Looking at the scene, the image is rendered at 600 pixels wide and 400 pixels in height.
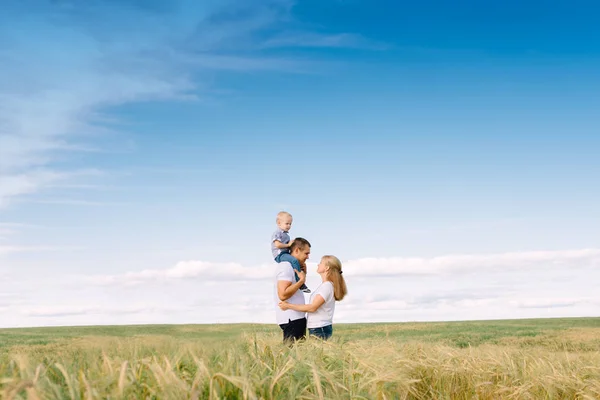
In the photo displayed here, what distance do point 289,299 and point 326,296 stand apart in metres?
→ 0.55

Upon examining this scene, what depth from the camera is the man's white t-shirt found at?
322 inches

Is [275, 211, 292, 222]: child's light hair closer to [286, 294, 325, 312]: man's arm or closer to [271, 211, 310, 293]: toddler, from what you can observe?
[271, 211, 310, 293]: toddler

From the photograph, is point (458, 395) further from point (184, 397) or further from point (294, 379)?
point (184, 397)

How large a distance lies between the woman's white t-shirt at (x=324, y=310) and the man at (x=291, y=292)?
167 millimetres

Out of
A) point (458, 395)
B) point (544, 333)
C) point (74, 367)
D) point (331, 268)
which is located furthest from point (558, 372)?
point (544, 333)

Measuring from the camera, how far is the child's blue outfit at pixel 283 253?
340 inches

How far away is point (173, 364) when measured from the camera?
5.24m

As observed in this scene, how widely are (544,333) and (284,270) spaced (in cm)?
1645

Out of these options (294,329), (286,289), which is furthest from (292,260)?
(294,329)

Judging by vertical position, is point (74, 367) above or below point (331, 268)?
below

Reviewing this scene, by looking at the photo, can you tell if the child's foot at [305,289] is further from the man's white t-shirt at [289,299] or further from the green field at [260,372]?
the green field at [260,372]

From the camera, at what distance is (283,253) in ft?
30.4

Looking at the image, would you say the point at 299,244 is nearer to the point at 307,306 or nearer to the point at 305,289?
the point at 305,289

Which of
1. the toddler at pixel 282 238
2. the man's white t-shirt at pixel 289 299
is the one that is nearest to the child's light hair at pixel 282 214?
the toddler at pixel 282 238
